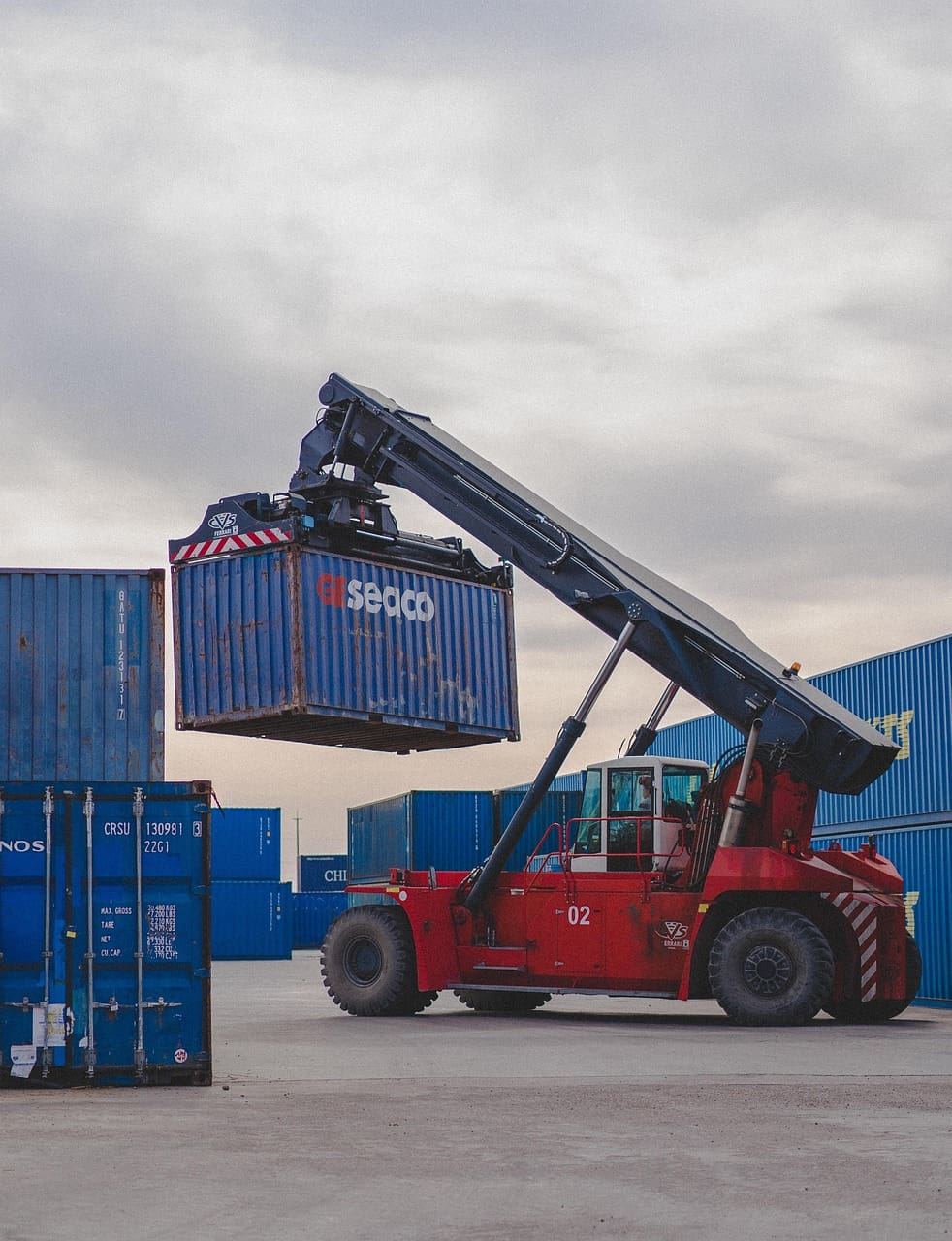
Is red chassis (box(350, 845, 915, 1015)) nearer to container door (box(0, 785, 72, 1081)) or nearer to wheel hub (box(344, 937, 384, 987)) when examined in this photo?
wheel hub (box(344, 937, 384, 987))

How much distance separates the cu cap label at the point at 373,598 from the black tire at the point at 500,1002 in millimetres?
4896

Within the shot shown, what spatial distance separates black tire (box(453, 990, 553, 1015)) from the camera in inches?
838

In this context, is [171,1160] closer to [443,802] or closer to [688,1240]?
[688,1240]

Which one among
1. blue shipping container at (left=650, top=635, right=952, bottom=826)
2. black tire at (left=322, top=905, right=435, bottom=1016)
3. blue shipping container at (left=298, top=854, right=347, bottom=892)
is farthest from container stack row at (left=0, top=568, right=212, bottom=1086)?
blue shipping container at (left=298, top=854, right=347, bottom=892)

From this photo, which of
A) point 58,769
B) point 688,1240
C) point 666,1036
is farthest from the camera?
point 666,1036

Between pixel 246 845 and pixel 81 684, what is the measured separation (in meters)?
35.0

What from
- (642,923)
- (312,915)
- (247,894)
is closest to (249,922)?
(247,894)

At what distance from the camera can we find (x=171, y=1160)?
8.58 meters

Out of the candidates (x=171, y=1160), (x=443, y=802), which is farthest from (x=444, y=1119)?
(x=443, y=802)

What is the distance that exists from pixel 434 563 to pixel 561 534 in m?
2.73

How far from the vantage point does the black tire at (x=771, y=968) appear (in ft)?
57.3

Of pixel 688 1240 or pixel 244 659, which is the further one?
pixel 244 659

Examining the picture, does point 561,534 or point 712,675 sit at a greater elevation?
point 561,534

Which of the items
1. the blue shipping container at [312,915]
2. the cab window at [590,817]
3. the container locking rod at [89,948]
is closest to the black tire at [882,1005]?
the cab window at [590,817]
